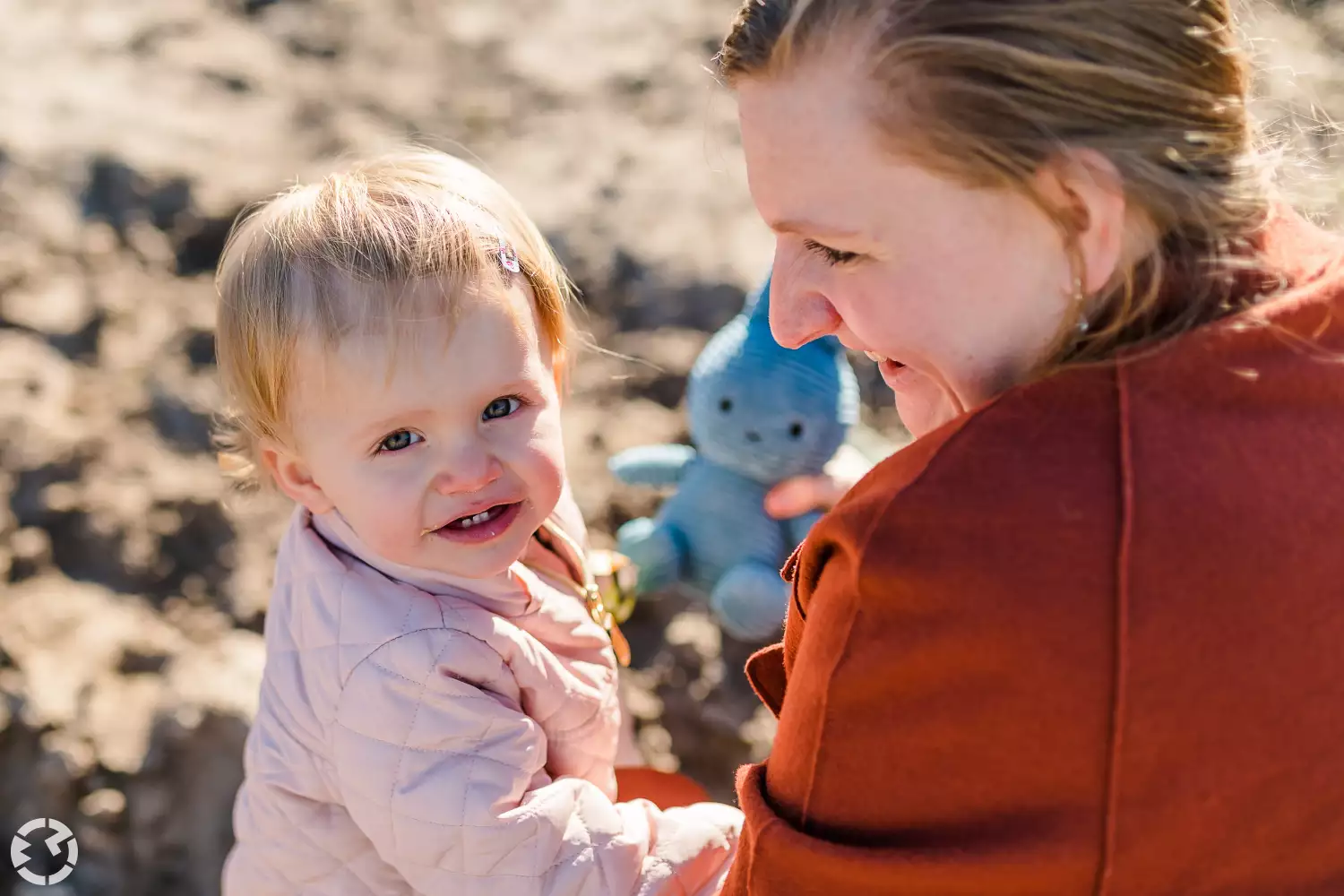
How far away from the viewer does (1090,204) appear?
989 mm

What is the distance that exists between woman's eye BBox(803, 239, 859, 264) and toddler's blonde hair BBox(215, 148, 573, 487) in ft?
1.30

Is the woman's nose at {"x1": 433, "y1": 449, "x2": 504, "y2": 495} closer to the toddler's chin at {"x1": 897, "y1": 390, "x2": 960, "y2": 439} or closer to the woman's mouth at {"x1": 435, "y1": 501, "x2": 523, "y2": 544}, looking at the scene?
the woman's mouth at {"x1": 435, "y1": 501, "x2": 523, "y2": 544}

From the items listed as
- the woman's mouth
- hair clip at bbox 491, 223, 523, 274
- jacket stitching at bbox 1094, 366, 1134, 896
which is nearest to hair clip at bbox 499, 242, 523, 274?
hair clip at bbox 491, 223, 523, 274

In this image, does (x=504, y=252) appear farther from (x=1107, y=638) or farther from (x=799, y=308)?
(x=1107, y=638)

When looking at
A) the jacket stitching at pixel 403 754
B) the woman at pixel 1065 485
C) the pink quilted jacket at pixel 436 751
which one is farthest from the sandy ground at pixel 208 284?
the jacket stitching at pixel 403 754

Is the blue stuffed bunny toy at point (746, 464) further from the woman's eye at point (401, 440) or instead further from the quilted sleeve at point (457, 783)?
the woman's eye at point (401, 440)

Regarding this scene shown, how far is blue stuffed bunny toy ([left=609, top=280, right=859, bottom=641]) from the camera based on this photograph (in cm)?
204

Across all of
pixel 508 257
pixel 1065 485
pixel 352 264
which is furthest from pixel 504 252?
pixel 1065 485

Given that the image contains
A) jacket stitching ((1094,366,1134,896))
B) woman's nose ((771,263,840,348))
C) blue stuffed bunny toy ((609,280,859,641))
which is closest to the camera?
jacket stitching ((1094,366,1134,896))

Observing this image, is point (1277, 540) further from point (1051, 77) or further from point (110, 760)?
point (110, 760)

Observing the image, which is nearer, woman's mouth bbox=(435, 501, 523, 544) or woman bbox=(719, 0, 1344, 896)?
woman bbox=(719, 0, 1344, 896)

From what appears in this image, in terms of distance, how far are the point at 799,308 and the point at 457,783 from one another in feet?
2.05

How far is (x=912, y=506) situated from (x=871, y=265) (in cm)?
25

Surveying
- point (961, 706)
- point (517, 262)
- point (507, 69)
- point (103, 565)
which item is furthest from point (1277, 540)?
point (507, 69)
